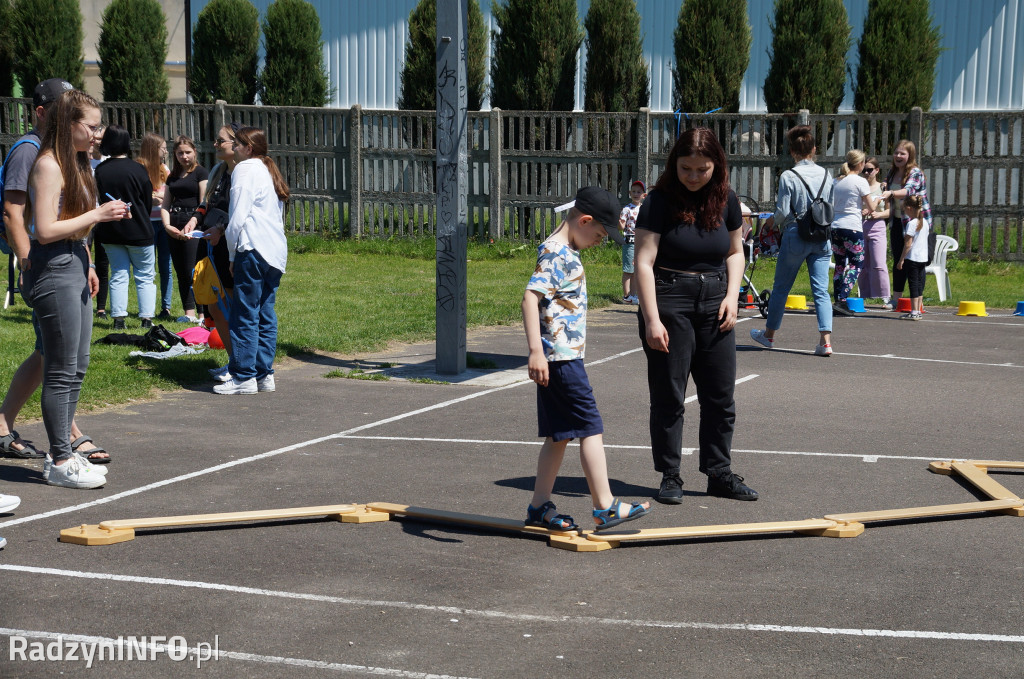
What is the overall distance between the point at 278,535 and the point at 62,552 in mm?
994

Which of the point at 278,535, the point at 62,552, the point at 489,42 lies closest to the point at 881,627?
the point at 278,535

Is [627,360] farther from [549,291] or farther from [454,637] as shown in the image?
[454,637]

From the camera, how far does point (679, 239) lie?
6496mm

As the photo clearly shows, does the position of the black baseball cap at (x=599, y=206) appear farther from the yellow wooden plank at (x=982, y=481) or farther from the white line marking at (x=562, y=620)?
the yellow wooden plank at (x=982, y=481)

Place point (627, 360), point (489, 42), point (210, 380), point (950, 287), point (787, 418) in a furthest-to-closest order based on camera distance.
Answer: point (489, 42) → point (950, 287) → point (627, 360) → point (210, 380) → point (787, 418)

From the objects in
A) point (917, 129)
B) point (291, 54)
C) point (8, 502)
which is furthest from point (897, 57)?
point (8, 502)

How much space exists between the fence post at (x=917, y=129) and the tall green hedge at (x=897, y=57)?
289 cm

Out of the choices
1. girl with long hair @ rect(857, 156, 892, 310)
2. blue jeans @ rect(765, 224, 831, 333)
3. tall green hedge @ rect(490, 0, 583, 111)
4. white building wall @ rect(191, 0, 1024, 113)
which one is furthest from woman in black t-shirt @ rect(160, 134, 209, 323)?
white building wall @ rect(191, 0, 1024, 113)

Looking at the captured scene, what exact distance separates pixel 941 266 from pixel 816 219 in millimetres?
5806

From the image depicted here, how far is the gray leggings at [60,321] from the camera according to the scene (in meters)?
6.54

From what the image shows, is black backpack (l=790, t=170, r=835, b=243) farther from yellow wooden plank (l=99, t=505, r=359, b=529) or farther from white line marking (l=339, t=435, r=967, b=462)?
yellow wooden plank (l=99, t=505, r=359, b=529)

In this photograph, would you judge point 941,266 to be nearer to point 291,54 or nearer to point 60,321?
point 60,321

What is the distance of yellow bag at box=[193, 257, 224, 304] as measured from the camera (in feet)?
32.6

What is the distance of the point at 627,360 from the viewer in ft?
37.9
